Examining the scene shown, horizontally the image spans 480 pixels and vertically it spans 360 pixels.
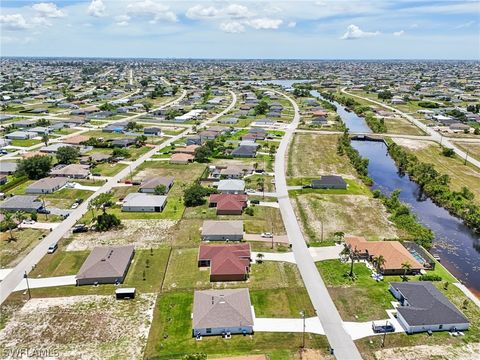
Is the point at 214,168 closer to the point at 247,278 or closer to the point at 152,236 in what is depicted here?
the point at 152,236

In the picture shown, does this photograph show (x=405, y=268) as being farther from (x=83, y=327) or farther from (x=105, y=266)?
(x=83, y=327)

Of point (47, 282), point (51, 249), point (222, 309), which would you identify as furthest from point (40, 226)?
point (222, 309)

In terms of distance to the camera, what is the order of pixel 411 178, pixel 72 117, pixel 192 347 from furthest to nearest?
pixel 72 117, pixel 411 178, pixel 192 347

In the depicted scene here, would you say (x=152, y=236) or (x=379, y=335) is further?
(x=152, y=236)

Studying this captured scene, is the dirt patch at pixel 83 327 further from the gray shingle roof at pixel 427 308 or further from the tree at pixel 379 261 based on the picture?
the tree at pixel 379 261

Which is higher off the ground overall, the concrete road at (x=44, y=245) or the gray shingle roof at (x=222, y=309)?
the gray shingle roof at (x=222, y=309)

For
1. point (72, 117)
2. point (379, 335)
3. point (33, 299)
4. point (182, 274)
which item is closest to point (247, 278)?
point (182, 274)

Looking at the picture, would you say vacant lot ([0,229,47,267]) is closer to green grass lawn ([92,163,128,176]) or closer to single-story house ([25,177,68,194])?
single-story house ([25,177,68,194])

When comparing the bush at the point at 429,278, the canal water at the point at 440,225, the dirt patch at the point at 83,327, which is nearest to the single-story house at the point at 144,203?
the dirt patch at the point at 83,327
